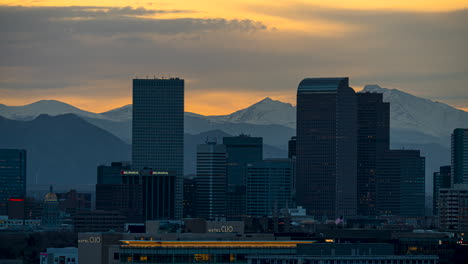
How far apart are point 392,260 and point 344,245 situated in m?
9.64

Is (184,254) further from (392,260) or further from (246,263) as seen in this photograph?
(392,260)

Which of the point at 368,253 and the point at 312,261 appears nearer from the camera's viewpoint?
the point at 312,261

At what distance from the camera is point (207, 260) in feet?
652

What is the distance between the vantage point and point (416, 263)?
194375mm

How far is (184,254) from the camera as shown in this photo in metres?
198

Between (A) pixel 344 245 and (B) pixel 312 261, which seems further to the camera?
(A) pixel 344 245

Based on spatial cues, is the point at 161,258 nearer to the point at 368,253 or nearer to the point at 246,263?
the point at 246,263

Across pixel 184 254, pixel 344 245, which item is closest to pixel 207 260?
pixel 184 254

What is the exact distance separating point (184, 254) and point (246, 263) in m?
8.15

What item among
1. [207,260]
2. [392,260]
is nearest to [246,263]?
[207,260]

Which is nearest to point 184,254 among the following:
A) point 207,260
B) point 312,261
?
point 207,260

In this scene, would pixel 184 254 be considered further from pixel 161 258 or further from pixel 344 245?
pixel 344 245

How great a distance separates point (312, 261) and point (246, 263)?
49.1ft

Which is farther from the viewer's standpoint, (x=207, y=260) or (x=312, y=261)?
(x=207, y=260)
